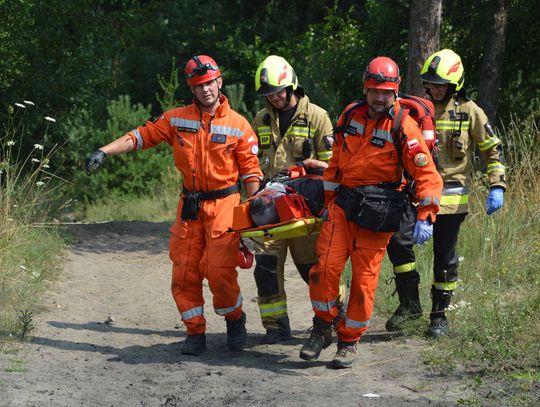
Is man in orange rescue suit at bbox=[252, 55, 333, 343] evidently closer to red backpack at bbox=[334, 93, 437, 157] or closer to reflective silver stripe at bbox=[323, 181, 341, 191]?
reflective silver stripe at bbox=[323, 181, 341, 191]

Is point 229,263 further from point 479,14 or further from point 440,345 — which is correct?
point 479,14

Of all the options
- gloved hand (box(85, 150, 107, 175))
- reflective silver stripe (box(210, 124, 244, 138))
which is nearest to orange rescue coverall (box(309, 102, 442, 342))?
reflective silver stripe (box(210, 124, 244, 138))

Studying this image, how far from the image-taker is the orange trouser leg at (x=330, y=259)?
6773mm

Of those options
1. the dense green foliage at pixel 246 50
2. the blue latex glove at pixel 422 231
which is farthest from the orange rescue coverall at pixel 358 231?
the dense green foliage at pixel 246 50

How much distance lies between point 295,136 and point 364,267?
1.33 metres

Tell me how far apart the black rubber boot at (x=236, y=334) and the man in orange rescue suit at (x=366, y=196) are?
73cm

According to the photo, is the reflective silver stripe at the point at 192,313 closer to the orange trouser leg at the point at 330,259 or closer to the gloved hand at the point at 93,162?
the orange trouser leg at the point at 330,259

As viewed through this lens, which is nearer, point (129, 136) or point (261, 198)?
point (261, 198)

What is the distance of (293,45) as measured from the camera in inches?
993

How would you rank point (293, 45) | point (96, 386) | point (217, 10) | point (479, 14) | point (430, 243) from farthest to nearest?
point (217, 10)
point (293, 45)
point (479, 14)
point (430, 243)
point (96, 386)

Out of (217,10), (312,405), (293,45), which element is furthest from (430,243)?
(217,10)

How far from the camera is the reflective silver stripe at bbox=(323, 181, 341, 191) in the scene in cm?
696

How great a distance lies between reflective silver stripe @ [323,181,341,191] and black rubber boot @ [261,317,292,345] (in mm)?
1275

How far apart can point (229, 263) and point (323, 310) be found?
78cm
